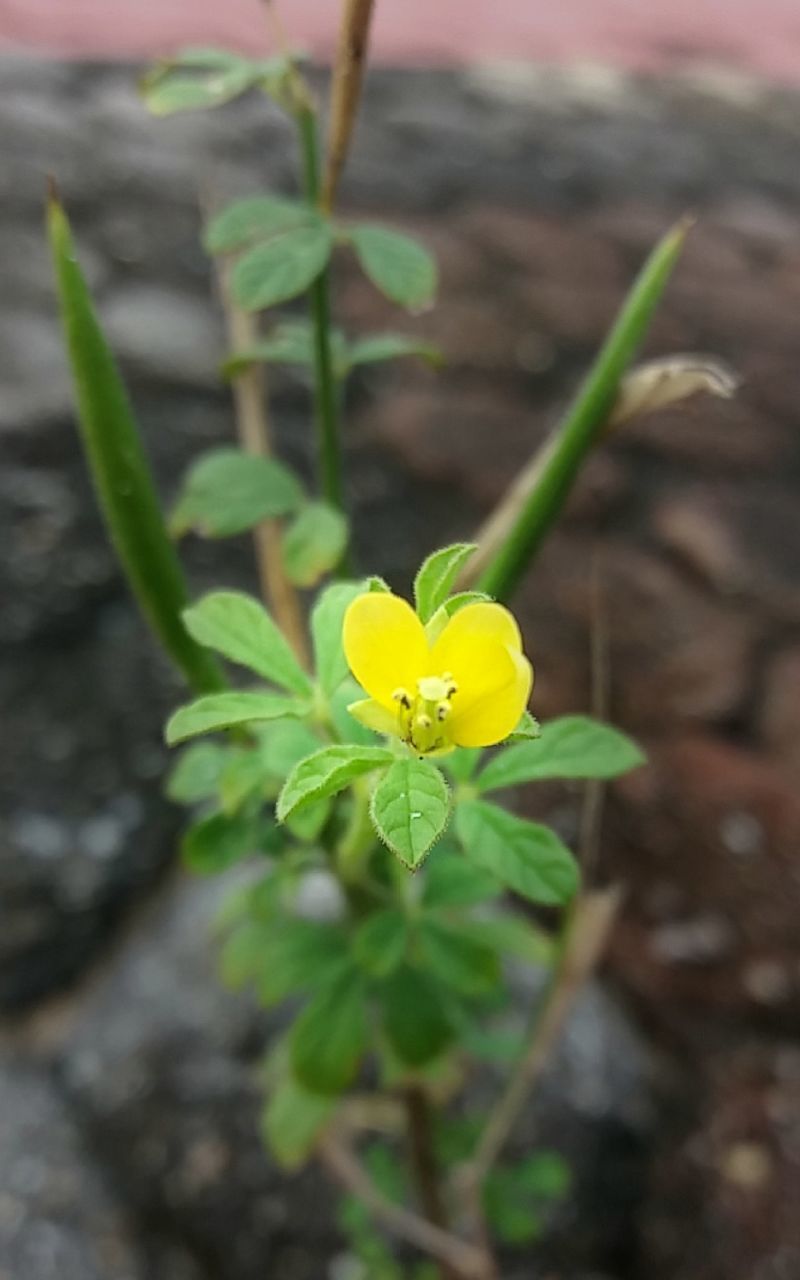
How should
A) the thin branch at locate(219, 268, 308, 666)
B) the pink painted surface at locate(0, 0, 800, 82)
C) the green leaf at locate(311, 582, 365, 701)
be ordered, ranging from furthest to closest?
the pink painted surface at locate(0, 0, 800, 82)
the thin branch at locate(219, 268, 308, 666)
the green leaf at locate(311, 582, 365, 701)

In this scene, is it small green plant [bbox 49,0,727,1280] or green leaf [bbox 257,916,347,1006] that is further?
green leaf [bbox 257,916,347,1006]

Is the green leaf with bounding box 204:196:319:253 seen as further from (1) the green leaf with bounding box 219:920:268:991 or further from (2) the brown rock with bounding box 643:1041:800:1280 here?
(2) the brown rock with bounding box 643:1041:800:1280

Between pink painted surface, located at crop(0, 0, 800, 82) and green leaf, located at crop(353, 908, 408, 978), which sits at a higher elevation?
pink painted surface, located at crop(0, 0, 800, 82)

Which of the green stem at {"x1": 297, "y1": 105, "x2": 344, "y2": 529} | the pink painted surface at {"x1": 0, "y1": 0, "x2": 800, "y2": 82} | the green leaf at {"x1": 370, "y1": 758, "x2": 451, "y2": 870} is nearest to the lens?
the green leaf at {"x1": 370, "y1": 758, "x2": 451, "y2": 870}

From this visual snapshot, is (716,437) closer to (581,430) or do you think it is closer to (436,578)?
(581,430)

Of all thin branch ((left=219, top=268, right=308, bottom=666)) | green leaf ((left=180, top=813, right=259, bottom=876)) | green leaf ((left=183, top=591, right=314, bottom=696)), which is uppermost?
green leaf ((left=183, top=591, right=314, bottom=696))

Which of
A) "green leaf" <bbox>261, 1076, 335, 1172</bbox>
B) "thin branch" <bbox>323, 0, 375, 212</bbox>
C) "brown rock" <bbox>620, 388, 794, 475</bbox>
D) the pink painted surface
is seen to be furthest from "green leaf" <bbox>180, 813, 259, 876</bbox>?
the pink painted surface
